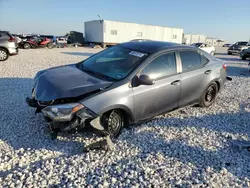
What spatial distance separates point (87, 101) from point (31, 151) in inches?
44.3

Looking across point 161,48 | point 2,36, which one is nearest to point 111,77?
point 161,48

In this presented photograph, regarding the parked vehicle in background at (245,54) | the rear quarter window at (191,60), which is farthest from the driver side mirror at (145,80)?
the parked vehicle in background at (245,54)

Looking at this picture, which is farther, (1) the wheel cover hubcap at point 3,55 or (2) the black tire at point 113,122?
(1) the wheel cover hubcap at point 3,55

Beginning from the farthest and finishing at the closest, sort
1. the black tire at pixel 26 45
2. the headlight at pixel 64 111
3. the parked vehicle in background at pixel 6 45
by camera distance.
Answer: the black tire at pixel 26 45 → the parked vehicle in background at pixel 6 45 → the headlight at pixel 64 111

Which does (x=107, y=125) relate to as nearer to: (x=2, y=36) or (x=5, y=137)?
(x=5, y=137)

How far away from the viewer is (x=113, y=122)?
3.60 m

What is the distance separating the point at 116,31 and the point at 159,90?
26593 mm

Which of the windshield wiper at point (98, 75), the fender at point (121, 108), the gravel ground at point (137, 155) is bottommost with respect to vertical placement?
the gravel ground at point (137, 155)

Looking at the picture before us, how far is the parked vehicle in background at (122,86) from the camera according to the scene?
125 inches

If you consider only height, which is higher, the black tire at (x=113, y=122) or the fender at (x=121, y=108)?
the fender at (x=121, y=108)

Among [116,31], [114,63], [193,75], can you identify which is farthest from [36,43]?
[193,75]

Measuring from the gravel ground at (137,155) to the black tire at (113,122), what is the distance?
154mm

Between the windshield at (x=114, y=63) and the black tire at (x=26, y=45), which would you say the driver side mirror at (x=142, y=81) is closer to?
the windshield at (x=114, y=63)

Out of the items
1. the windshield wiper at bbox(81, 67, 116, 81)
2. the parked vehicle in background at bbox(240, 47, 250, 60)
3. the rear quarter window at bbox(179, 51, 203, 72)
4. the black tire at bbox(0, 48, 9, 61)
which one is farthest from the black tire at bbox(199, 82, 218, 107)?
the parked vehicle in background at bbox(240, 47, 250, 60)
